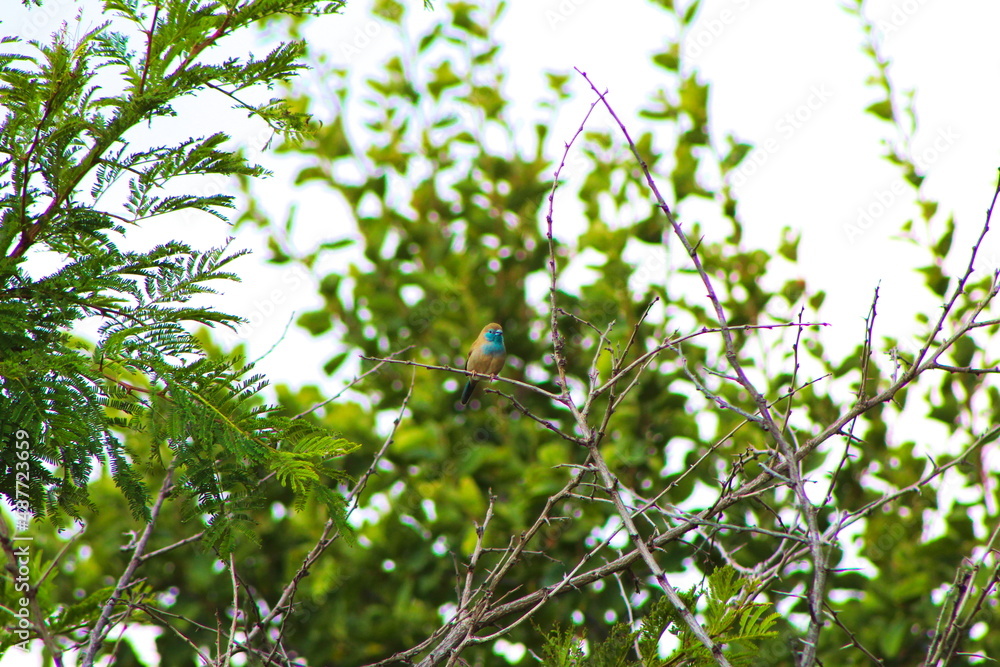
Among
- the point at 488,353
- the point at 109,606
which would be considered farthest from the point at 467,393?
the point at 109,606

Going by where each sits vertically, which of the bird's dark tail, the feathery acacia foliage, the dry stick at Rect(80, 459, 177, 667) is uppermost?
the feathery acacia foliage

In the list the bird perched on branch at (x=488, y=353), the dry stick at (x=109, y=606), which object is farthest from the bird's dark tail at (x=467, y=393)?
the dry stick at (x=109, y=606)

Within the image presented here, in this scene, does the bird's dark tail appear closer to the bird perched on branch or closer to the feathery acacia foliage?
the bird perched on branch

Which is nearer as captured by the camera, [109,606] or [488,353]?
[109,606]

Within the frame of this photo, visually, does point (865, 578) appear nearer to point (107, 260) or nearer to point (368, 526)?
point (368, 526)

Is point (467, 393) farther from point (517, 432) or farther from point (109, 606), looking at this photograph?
point (109, 606)

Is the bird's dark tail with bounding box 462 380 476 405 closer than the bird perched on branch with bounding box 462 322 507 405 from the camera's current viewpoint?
No

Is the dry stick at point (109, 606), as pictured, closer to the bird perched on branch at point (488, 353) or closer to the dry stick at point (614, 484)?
the dry stick at point (614, 484)

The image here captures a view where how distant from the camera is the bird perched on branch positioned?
20.1 ft

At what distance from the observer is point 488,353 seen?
6195 millimetres

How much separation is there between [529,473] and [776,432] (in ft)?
11.2

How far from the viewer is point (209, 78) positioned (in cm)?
260

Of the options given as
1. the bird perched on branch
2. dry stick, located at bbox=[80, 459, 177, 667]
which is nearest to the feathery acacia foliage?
dry stick, located at bbox=[80, 459, 177, 667]

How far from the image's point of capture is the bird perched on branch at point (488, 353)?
611 centimetres
